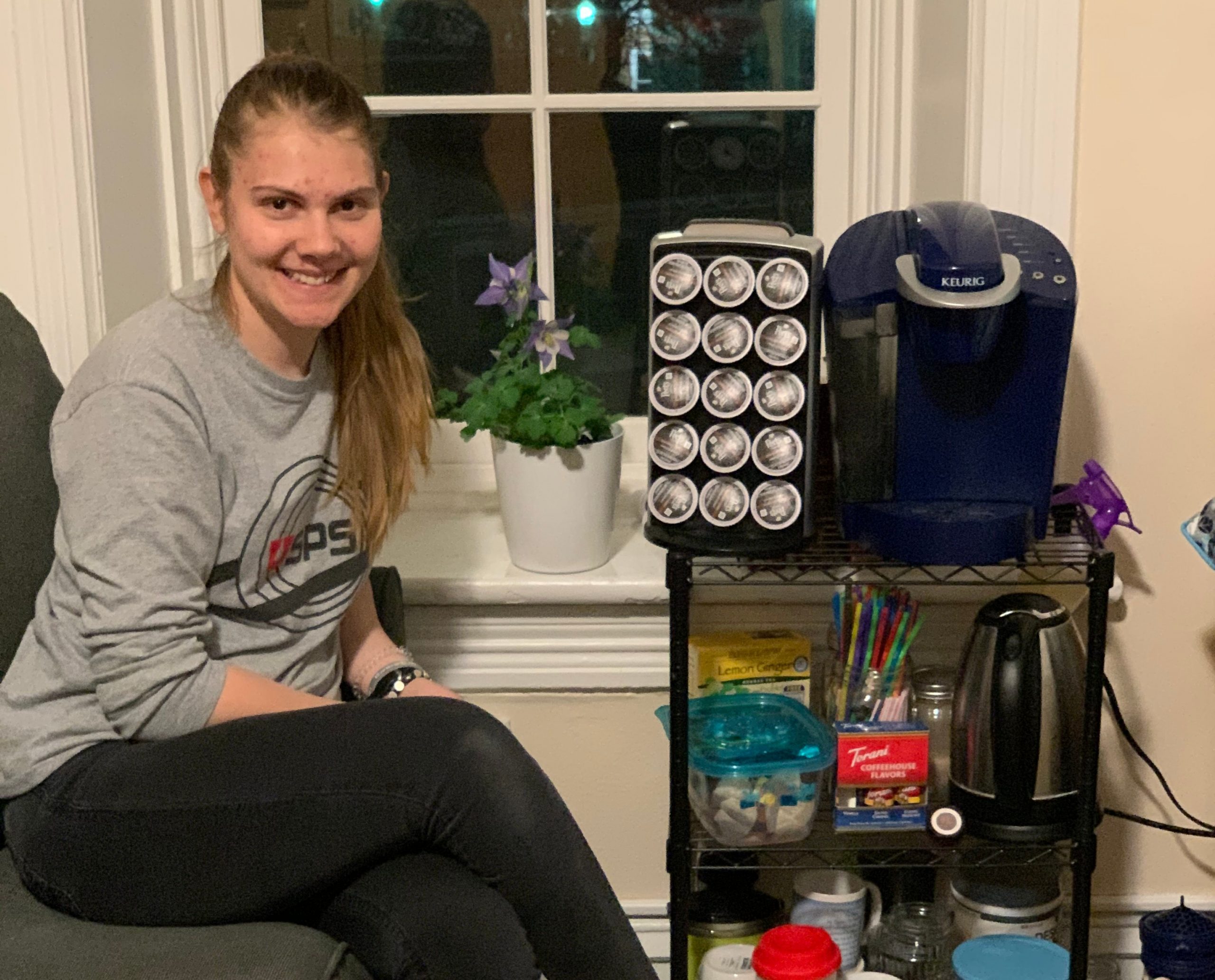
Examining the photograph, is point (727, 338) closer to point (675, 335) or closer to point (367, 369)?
point (675, 335)

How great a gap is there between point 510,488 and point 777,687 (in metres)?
0.41

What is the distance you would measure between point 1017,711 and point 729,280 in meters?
0.55

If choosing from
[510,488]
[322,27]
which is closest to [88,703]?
[510,488]

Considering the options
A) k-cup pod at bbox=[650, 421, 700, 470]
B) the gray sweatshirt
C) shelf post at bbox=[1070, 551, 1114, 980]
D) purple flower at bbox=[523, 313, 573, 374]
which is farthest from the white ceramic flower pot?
shelf post at bbox=[1070, 551, 1114, 980]

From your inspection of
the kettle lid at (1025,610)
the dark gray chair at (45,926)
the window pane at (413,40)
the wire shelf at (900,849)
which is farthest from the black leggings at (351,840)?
the window pane at (413,40)

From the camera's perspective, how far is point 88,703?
1282mm

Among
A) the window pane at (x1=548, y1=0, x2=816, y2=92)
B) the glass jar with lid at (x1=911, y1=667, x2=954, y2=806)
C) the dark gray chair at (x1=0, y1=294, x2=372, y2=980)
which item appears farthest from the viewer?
the window pane at (x1=548, y1=0, x2=816, y2=92)

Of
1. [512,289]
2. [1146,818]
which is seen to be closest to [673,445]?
Answer: [512,289]

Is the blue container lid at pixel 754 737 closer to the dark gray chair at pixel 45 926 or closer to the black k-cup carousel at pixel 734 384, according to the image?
the black k-cup carousel at pixel 734 384

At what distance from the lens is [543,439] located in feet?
5.50

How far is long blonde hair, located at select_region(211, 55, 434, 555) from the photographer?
1.29m

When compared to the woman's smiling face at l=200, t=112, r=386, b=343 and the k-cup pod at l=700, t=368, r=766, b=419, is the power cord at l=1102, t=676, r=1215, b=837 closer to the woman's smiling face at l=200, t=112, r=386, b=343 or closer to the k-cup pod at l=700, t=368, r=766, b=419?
the k-cup pod at l=700, t=368, r=766, b=419

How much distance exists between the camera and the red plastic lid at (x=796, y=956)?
4.85 ft

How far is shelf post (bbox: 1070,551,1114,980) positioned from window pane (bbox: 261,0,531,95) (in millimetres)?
1043
